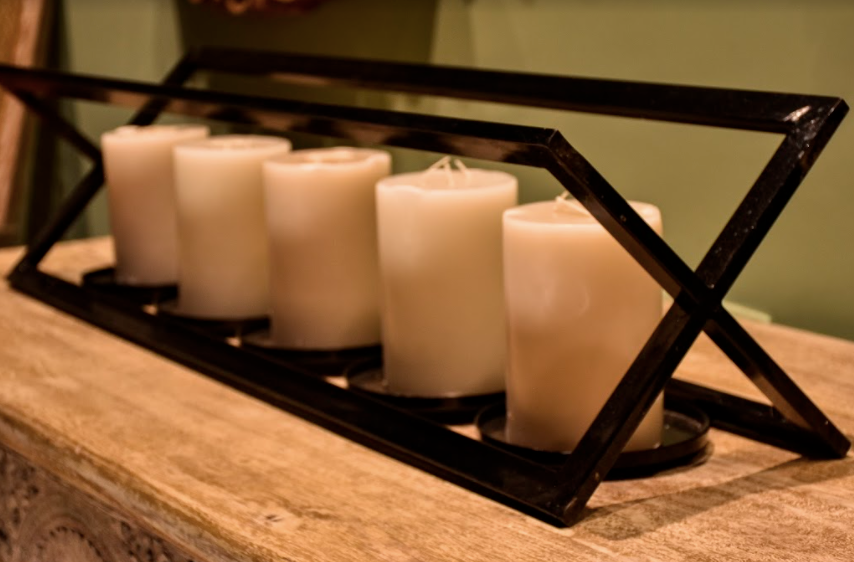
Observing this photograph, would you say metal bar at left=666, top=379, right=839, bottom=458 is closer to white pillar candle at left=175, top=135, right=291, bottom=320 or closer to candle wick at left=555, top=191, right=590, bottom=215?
candle wick at left=555, top=191, right=590, bottom=215

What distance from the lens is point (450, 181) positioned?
0.73 meters

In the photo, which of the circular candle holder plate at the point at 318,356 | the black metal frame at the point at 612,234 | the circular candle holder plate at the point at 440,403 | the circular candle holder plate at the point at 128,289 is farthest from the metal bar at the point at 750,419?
the circular candle holder plate at the point at 128,289

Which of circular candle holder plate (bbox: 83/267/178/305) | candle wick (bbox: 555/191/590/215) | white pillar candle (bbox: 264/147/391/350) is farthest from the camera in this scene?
circular candle holder plate (bbox: 83/267/178/305)

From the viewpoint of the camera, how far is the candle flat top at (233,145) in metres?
0.92

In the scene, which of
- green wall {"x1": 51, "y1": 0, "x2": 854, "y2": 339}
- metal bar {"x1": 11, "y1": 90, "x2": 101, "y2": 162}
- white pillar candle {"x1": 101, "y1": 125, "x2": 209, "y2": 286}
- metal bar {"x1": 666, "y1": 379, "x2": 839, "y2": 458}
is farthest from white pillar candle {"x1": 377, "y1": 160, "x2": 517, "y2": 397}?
metal bar {"x1": 11, "y1": 90, "x2": 101, "y2": 162}

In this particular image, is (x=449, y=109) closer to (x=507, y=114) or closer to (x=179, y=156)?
(x=507, y=114)

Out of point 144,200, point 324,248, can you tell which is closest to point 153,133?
point 144,200

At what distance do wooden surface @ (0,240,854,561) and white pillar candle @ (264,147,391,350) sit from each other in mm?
85

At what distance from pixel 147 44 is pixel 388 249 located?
920mm

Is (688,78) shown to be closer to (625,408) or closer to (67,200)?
(625,408)

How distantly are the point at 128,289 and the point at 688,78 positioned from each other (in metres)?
0.50

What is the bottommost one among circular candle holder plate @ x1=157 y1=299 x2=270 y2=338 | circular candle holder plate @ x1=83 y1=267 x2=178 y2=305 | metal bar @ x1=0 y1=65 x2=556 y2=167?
circular candle holder plate @ x1=83 y1=267 x2=178 y2=305

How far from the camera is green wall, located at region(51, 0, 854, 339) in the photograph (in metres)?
0.84

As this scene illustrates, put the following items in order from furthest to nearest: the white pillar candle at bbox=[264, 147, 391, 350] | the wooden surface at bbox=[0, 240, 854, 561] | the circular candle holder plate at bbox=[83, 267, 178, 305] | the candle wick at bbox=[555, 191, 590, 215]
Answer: the circular candle holder plate at bbox=[83, 267, 178, 305] < the white pillar candle at bbox=[264, 147, 391, 350] < the candle wick at bbox=[555, 191, 590, 215] < the wooden surface at bbox=[0, 240, 854, 561]
